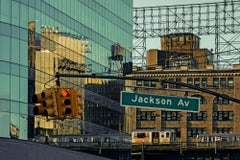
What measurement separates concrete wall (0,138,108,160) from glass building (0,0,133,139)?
53.1 inches

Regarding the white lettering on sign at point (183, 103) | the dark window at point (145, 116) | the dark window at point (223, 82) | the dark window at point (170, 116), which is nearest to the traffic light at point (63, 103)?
the white lettering on sign at point (183, 103)

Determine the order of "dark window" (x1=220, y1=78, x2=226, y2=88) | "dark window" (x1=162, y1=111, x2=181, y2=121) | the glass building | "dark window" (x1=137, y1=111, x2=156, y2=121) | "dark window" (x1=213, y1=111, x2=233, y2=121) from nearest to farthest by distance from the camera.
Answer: the glass building, "dark window" (x1=220, y1=78, x2=226, y2=88), "dark window" (x1=213, y1=111, x2=233, y2=121), "dark window" (x1=162, y1=111, x2=181, y2=121), "dark window" (x1=137, y1=111, x2=156, y2=121)

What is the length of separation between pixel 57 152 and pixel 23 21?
8.89 metres

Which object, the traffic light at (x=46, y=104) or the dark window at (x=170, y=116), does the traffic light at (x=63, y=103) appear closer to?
the traffic light at (x=46, y=104)

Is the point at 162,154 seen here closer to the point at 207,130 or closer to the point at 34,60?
the point at 207,130

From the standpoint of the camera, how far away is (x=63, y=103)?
29.4 metres

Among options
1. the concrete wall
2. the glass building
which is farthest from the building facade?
the concrete wall

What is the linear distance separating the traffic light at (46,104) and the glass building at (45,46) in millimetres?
23469

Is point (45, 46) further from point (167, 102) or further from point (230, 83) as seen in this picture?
point (230, 83)

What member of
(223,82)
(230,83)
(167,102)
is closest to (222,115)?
(230,83)

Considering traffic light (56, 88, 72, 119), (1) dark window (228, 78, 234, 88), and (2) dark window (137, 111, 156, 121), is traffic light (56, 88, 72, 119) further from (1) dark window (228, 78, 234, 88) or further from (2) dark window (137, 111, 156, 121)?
(1) dark window (228, 78, 234, 88)

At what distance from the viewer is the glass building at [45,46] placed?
55812 mm

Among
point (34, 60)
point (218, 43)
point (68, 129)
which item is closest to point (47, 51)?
point (34, 60)

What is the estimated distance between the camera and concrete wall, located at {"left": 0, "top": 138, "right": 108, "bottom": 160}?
52.7m
